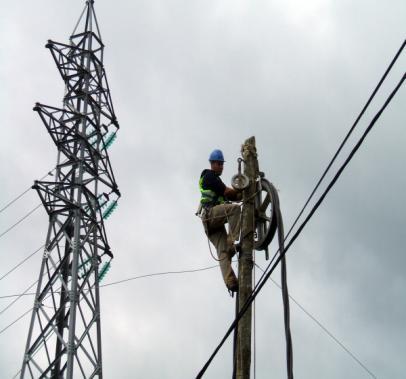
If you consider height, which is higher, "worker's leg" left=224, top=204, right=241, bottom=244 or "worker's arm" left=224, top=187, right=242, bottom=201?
"worker's arm" left=224, top=187, right=242, bottom=201

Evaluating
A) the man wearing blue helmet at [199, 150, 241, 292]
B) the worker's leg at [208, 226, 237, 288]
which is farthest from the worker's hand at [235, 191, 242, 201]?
the worker's leg at [208, 226, 237, 288]

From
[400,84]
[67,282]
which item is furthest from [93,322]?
[400,84]

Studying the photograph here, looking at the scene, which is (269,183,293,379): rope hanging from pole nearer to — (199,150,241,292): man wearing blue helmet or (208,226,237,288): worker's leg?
(199,150,241,292): man wearing blue helmet

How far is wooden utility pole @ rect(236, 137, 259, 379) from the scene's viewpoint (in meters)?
6.15

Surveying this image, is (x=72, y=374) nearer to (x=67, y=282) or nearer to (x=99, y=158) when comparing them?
(x=67, y=282)

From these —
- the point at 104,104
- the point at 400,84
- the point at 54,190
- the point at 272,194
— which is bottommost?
the point at 400,84

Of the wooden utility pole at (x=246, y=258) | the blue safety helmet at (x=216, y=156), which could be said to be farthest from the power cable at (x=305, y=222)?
the blue safety helmet at (x=216, y=156)

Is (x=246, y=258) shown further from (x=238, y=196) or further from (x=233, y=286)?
(x=238, y=196)

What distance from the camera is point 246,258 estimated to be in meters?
6.79

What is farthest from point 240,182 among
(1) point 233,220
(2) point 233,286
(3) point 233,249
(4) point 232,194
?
(2) point 233,286

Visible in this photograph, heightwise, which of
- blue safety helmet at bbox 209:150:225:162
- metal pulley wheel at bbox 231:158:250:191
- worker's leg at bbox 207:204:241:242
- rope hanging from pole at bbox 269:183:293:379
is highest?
blue safety helmet at bbox 209:150:225:162

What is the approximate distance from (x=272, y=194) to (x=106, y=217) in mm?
10670

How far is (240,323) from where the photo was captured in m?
6.31

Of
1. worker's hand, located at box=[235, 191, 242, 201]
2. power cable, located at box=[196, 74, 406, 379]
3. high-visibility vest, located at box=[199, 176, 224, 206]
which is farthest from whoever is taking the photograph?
high-visibility vest, located at box=[199, 176, 224, 206]
